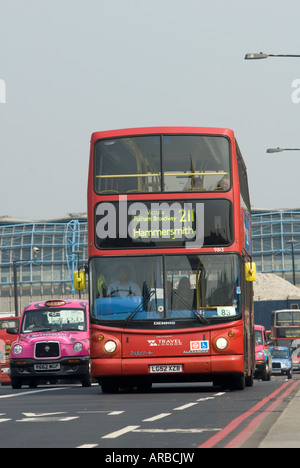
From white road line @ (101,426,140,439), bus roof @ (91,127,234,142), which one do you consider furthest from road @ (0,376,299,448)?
bus roof @ (91,127,234,142)

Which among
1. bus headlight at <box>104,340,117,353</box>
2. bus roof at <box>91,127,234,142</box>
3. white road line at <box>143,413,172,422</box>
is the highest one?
bus roof at <box>91,127,234,142</box>

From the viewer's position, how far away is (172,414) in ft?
48.0

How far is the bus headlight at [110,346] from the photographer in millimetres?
20281

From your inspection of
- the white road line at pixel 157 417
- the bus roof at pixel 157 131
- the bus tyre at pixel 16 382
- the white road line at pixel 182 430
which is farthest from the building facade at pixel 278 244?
the white road line at pixel 182 430

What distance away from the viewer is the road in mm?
10531

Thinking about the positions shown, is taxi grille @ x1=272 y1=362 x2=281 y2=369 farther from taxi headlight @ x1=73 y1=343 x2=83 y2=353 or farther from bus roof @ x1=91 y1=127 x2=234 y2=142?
bus roof @ x1=91 y1=127 x2=234 y2=142

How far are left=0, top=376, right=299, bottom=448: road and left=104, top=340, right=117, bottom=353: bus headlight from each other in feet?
2.71

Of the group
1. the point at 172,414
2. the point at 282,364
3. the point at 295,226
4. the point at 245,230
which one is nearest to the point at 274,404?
the point at 172,414

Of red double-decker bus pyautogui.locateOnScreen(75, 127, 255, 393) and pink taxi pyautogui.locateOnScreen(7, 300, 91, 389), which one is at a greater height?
red double-decker bus pyautogui.locateOnScreen(75, 127, 255, 393)

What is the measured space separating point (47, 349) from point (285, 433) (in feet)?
51.9

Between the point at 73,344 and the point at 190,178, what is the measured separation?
24.0ft

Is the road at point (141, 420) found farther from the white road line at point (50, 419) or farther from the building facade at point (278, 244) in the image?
the building facade at point (278, 244)

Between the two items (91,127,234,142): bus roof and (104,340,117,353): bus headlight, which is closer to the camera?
(104,340,117,353): bus headlight
